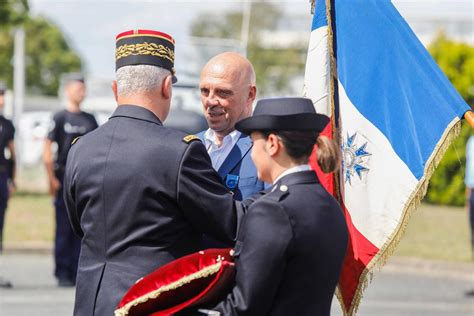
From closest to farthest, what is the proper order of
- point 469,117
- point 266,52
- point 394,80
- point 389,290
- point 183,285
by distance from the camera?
point 183,285
point 469,117
point 394,80
point 389,290
point 266,52

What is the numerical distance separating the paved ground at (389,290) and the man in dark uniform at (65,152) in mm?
265

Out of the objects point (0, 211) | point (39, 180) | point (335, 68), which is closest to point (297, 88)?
point (39, 180)

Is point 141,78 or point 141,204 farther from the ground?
point 141,78

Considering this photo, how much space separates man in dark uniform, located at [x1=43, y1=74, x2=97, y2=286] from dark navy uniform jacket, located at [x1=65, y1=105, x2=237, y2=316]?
23.2 ft

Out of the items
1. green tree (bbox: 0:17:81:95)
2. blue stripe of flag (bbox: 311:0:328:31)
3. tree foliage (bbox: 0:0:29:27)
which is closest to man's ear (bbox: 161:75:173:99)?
blue stripe of flag (bbox: 311:0:328:31)

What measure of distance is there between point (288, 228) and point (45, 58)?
82615 mm

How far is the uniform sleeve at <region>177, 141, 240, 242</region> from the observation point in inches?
152

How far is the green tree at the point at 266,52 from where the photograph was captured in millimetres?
45500

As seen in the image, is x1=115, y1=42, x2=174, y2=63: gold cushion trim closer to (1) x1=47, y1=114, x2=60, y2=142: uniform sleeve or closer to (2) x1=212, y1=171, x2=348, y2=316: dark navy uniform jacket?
(2) x1=212, y1=171, x2=348, y2=316: dark navy uniform jacket

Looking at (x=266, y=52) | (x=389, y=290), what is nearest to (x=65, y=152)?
(x=389, y=290)

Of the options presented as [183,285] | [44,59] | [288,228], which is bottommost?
[44,59]

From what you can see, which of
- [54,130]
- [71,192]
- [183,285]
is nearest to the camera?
[183,285]

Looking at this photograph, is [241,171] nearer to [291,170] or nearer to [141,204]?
[141,204]

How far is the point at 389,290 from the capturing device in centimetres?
1189
